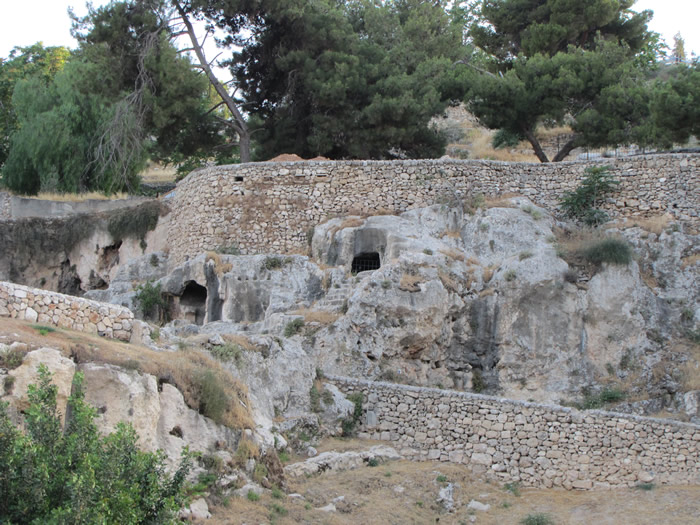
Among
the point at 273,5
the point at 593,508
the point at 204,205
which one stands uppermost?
the point at 273,5

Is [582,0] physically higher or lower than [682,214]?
higher

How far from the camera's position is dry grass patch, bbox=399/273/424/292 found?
21.0m

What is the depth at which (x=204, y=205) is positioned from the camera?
84.5ft

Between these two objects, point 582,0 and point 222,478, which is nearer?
point 222,478

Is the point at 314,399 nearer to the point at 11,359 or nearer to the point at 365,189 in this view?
the point at 11,359

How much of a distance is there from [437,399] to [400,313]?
305 centimetres

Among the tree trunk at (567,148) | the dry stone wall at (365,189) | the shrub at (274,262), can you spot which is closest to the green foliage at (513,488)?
the shrub at (274,262)

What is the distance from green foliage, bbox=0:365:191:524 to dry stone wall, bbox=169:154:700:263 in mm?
14468

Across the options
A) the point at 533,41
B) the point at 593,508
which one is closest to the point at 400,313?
the point at 593,508

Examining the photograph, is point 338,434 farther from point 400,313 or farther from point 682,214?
point 682,214

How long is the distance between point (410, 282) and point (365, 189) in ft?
16.0

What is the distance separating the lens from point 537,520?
15.2 m

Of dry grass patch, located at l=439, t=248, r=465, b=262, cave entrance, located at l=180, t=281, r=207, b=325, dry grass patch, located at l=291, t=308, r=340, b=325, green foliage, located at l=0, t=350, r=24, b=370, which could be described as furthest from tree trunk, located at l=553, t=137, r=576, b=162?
green foliage, located at l=0, t=350, r=24, b=370

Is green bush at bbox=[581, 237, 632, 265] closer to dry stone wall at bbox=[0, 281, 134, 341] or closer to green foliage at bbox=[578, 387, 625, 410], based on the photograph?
green foliage at bbox=[578, 387, 625, 410]
